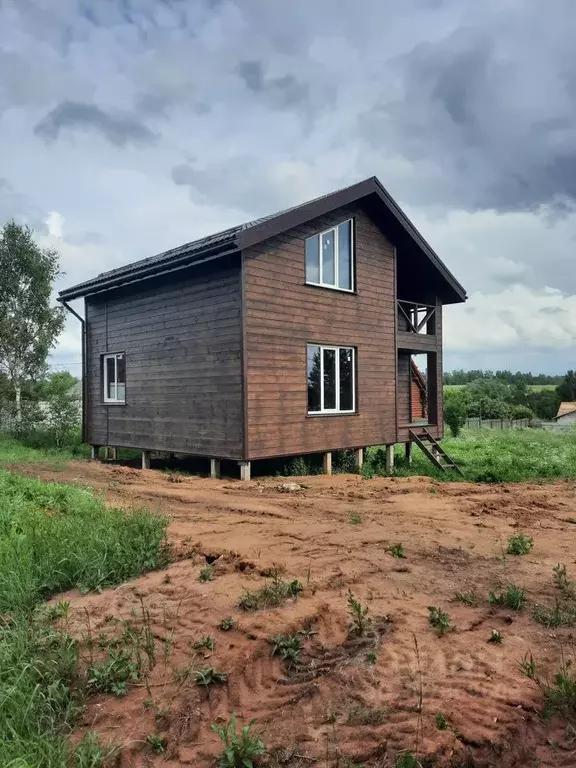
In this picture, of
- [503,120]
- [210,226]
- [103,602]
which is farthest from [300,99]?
[103,602]

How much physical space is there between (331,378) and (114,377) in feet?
19.9

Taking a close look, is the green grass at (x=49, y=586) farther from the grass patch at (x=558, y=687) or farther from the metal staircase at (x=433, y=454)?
the metal staircase at (x=433, y=454)

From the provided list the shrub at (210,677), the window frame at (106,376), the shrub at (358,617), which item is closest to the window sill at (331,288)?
the window frame at (106,376)

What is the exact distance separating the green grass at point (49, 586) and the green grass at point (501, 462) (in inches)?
345

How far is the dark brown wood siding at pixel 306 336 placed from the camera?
36.2 ft

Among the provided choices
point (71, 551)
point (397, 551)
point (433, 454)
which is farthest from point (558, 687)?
point (433, 454)

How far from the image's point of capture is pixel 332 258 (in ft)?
42.8

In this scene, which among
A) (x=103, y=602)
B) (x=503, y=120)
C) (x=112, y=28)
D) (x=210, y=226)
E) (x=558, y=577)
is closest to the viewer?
(x=103, y=602)

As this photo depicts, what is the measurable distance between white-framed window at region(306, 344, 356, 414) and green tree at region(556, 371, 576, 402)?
220ft

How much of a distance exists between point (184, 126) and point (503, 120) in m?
6.89

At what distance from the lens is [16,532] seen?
6105mm

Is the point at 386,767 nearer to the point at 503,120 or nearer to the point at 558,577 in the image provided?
the point at 558,577

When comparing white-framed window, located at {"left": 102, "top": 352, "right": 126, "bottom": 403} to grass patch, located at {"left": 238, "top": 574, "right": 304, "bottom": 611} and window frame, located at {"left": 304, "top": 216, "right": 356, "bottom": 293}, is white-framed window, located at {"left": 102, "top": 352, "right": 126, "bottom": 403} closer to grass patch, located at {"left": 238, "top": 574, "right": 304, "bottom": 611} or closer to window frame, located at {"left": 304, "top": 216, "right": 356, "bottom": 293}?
window frame, located at {"left": 304, "top": 216, "right": 356, "bottom": 293}

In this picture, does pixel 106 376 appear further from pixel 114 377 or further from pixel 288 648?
pixel 288 648
